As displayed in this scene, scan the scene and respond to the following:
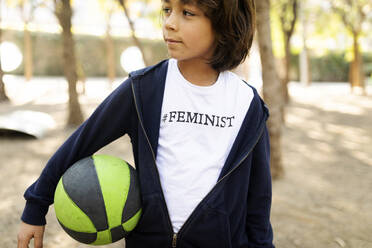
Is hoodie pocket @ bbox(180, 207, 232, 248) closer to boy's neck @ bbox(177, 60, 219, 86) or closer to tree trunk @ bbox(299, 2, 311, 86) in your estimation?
boy's neck @ bbox(177, 60, 219, 86)

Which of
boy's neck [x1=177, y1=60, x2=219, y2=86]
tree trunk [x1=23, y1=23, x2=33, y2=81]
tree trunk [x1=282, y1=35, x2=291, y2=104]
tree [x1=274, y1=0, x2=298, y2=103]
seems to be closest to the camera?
boy's neck [x1=177, y1=60, x2=219, y2=86]

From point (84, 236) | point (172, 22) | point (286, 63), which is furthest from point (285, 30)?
point (84, 236)

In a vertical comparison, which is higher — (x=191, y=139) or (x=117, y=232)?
(x=191, y=139)

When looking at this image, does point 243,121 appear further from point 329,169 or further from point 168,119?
point 329,169

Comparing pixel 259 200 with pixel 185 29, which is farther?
pixel 259 200

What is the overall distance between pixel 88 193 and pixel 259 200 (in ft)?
2.70

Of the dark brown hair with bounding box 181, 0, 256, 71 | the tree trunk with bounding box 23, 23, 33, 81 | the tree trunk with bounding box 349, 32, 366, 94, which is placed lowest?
the tree trunk with bounding box 349, 32, 366, 94

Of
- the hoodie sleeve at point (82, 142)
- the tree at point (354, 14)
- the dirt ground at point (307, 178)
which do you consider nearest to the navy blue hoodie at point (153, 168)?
the hoodie sleeve at point (82, 142)

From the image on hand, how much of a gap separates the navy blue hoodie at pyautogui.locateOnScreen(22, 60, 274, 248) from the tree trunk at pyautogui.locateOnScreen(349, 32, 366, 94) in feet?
52.0

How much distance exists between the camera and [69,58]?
8.82m

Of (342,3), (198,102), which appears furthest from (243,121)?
(342,3)

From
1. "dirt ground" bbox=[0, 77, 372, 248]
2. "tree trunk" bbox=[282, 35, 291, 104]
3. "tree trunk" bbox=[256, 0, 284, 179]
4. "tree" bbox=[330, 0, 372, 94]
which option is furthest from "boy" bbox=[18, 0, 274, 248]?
"tree" bbox=[330, 0, 372, 94]

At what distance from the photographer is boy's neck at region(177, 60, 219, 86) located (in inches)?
76.0

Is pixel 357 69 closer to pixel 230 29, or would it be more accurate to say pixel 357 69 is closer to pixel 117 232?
pixel 230 29
